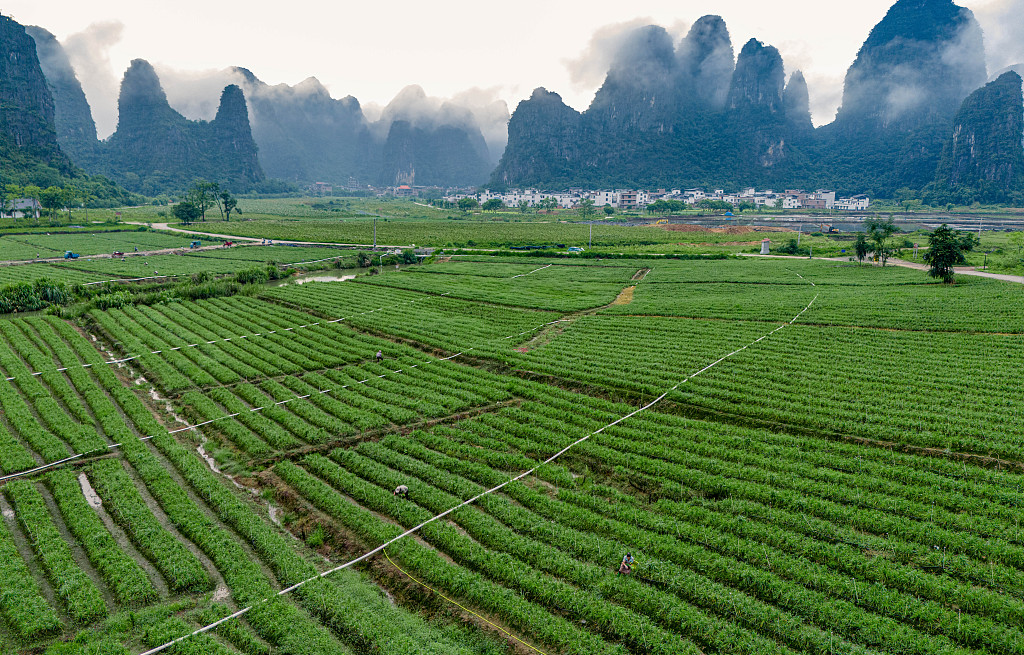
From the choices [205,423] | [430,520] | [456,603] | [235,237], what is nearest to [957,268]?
[430,520]

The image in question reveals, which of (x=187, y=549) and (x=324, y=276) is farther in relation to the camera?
(x=324, y=276)

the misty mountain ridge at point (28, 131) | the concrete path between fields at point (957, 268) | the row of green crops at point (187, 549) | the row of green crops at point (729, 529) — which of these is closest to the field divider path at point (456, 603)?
the row of green crops at point (729, 529)

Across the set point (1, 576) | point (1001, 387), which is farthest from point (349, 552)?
point (1001, 387)

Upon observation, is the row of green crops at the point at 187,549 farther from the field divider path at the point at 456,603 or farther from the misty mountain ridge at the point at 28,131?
the misty mountain ridge at the point at 28,131

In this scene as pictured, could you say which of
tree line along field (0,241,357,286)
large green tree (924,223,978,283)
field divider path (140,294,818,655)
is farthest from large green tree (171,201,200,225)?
large green tree (924,223,978,283)

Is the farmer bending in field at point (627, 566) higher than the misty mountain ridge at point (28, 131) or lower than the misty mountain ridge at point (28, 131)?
lower

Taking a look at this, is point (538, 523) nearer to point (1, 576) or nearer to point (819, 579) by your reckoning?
point (819, 579)

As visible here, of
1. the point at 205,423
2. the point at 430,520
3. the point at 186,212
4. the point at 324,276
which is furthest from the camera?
the point at 186,212

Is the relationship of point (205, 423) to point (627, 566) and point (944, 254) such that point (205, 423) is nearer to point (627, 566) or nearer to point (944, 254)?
point (627, 566)

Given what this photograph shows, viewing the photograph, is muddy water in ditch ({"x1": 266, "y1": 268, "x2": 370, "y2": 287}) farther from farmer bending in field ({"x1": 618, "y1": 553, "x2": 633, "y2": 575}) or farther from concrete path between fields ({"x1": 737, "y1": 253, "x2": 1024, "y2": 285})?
farmer bending in field ({"x1": 618, "y1": 553, "x2": 633, "y2": 575})
